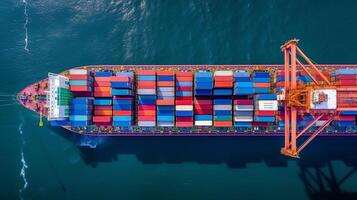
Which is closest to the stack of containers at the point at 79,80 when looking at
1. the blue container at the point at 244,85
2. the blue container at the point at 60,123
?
the blue container at the point at 60,123

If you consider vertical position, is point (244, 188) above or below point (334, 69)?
below

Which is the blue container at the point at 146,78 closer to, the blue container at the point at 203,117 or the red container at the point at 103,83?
the red container at the point at 103,83

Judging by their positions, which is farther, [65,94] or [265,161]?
[265,161]

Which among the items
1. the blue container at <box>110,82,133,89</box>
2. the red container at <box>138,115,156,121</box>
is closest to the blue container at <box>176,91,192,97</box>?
the red container at <box>138,115,156,121</box>

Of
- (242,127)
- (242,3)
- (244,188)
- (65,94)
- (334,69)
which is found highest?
(242,3)

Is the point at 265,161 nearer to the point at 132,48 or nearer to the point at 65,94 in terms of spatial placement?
the point at 132,48

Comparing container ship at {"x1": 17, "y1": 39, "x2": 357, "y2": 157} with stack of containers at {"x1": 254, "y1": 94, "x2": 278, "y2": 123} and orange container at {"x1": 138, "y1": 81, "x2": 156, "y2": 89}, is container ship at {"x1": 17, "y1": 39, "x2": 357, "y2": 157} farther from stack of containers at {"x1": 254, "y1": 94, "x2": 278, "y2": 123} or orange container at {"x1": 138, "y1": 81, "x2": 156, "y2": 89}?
stack of containers at {"x1": 254, "y1": 94, "x2": 278, "y2": 123}

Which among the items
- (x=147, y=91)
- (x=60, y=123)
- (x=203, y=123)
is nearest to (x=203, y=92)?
(x=203, y=123)

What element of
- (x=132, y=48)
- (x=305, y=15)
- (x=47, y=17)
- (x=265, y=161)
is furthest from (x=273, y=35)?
(x=47, y=17)

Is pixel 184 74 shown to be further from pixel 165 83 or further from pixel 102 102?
pixel 102 102
